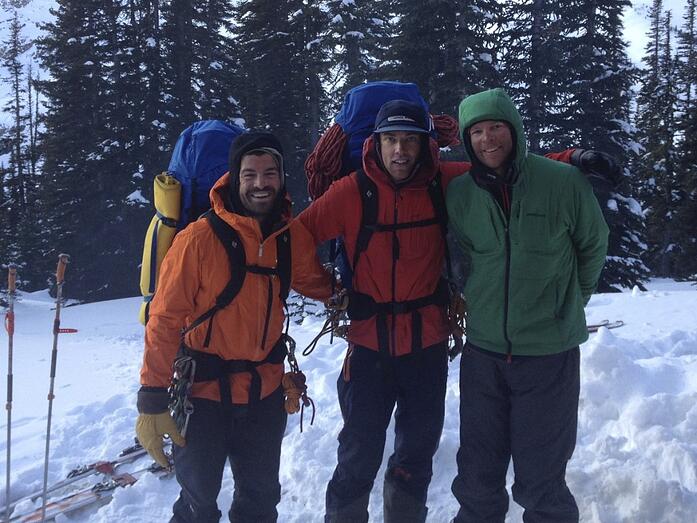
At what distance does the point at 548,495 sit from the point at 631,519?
40.7 inches

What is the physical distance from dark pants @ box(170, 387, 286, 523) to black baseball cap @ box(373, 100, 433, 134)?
66.6 inches

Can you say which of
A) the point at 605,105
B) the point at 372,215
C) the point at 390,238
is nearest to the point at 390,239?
the point at 390,238

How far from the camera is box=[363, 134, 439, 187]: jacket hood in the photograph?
10.4 ft

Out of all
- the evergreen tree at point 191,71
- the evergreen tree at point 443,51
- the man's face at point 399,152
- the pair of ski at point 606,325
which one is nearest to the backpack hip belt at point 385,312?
the man's face at point 399,152

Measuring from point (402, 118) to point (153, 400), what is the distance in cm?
206

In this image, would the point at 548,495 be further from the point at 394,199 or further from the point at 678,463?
the point at 394,199

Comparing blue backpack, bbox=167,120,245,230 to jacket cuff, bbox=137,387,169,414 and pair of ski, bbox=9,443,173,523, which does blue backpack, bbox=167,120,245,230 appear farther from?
pair of ski, bbox=9,443,173,523

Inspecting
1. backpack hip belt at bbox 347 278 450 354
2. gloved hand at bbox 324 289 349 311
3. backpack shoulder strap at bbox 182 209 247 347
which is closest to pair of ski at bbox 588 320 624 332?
backpack hip belt at bbox 347 278 450 354

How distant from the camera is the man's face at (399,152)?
3076 mm

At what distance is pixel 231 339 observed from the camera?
9.75 ft

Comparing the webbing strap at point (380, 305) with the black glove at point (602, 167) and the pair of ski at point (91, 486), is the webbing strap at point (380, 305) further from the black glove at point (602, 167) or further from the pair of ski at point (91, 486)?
the pair of ski at point (91, 486)

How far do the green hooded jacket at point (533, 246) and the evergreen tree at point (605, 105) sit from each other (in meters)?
16.4

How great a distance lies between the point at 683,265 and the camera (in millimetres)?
21266

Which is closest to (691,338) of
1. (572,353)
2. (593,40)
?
(572,353)
